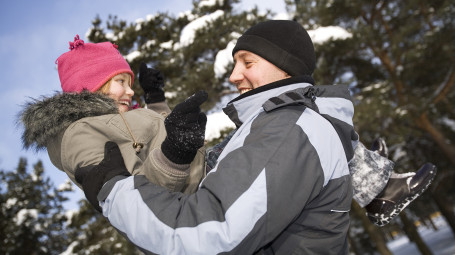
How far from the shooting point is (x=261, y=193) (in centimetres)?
109

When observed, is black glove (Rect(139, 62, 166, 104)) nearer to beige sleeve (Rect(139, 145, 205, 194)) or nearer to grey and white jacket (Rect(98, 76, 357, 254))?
beige sleeve (Rect(139, 145, 205, 194))

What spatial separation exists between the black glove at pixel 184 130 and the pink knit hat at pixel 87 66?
1.01 meters

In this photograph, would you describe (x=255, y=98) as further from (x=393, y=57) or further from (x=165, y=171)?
(x=393, y=57)

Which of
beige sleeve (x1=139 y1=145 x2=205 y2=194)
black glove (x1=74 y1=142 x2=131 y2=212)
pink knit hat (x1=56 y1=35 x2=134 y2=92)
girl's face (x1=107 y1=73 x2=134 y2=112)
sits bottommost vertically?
beige sleeve (x1=139 y1=145 x2=205 y2=194)

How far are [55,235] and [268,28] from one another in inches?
710

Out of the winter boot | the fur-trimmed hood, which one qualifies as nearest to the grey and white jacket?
the fur-trimmed hood

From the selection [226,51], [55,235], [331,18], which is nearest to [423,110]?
[331,18]

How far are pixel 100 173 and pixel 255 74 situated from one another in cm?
91

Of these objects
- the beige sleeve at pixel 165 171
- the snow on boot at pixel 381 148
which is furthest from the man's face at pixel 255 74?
the snow on boot at pixel 381 148

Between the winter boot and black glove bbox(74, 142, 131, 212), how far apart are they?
1885mm

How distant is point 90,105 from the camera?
1.74m

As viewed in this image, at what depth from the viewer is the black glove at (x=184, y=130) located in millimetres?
1306

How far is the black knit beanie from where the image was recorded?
1.76 meters

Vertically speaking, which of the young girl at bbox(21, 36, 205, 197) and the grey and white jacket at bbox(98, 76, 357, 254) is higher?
the young girl at bbox(21, 36, 205, 197)
